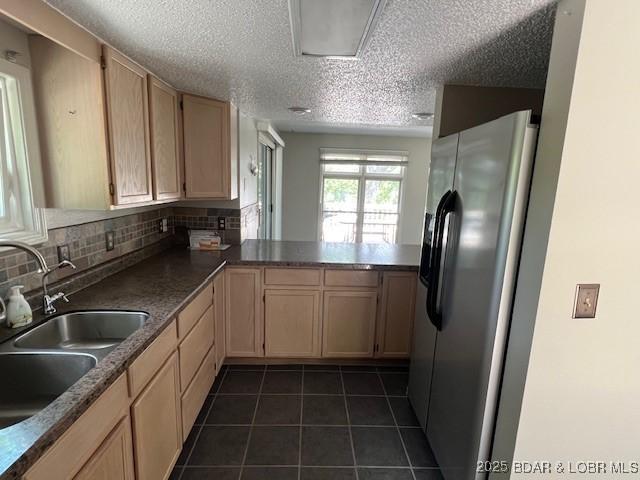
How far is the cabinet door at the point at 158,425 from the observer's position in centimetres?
127

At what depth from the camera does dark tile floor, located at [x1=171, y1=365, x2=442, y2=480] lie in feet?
5.73

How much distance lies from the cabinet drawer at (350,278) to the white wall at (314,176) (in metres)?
3.75

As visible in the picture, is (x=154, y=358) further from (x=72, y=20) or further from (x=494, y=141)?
(x=494, y=141)

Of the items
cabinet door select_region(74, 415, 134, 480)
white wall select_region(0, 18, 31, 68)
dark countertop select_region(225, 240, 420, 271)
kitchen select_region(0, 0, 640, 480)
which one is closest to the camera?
cabinet door select_region(74, 415, 134, 480)

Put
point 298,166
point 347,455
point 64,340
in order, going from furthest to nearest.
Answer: point 298,166, point 347,455, point 64,340

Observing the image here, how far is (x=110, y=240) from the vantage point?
2115mm

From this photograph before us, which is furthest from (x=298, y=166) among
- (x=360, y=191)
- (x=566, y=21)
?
(x=566, y=21)

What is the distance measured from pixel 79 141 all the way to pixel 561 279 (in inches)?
81.0

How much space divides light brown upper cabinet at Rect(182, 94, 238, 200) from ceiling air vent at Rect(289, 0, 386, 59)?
1.23 metres

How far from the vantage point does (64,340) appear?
148 cm

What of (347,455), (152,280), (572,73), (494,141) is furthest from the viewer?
(152,280)

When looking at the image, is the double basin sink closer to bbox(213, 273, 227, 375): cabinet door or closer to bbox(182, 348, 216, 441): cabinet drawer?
bbox(182, 348, 216, 441): cabinet drawer

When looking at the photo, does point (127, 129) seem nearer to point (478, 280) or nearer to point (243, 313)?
point (243, 313)

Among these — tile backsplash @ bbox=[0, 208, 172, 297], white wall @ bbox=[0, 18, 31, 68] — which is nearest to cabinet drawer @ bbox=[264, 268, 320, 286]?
tile backsplash @ bbox=[0, 208, 172, 297]
